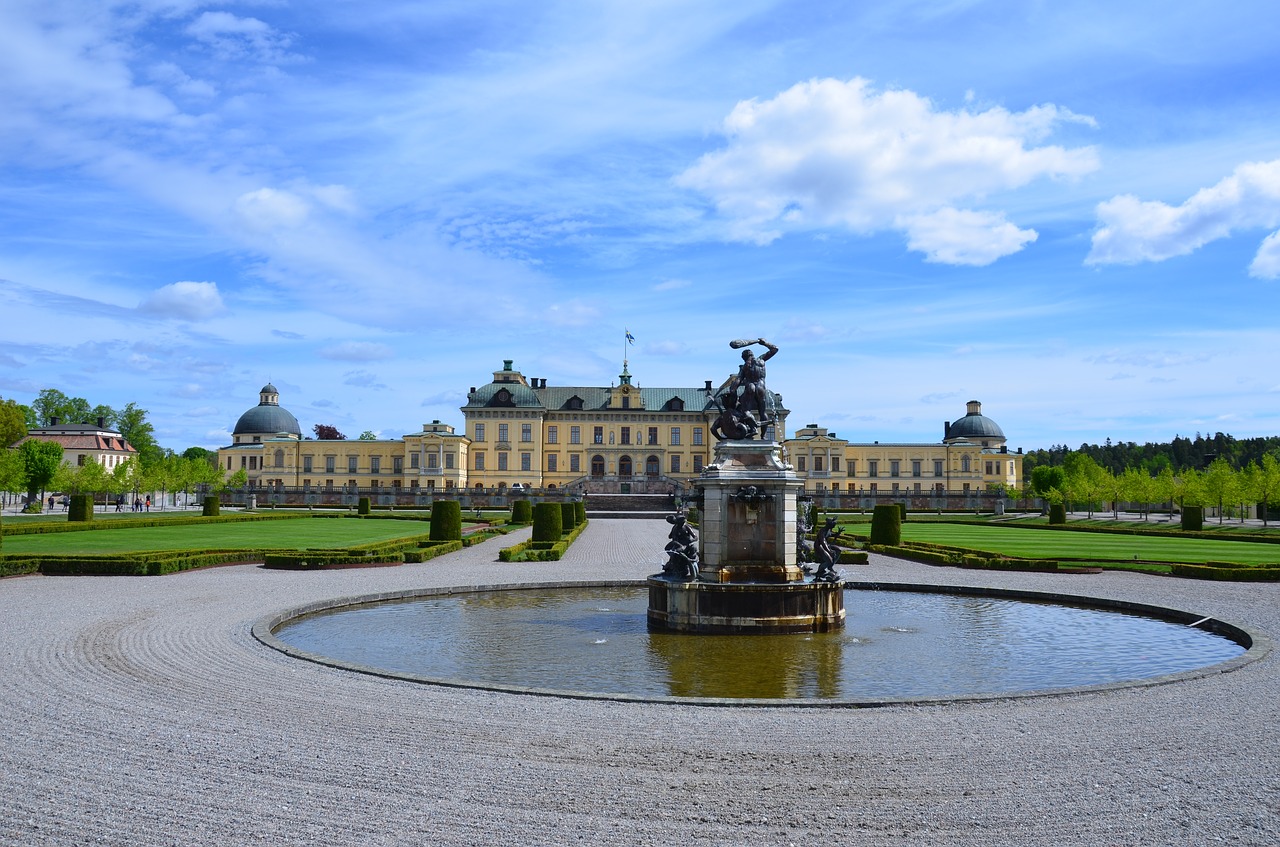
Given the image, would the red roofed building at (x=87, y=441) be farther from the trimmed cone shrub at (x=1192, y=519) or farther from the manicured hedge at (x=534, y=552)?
the trimmed cone shrub at (x=1192, y=519)

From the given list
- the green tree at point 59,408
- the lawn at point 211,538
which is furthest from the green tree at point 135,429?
the lawn at point 211,538

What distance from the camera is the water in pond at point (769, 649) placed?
12.4 meters

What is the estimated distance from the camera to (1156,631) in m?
16.6

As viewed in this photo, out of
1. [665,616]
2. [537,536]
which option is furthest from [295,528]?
[665,616]

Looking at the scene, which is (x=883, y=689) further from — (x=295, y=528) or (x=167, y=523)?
(x=167, y=523)

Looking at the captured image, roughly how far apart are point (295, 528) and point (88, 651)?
34048mm

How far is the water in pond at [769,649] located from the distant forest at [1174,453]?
102 metres

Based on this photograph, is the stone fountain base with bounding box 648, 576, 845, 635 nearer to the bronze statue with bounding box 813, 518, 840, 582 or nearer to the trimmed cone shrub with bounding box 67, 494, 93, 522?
the bronze statue with bounding box 813, 518, 840, 582

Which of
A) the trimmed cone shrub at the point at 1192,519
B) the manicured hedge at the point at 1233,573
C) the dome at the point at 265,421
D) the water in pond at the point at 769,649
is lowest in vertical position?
the water in pond at the point at 769,649

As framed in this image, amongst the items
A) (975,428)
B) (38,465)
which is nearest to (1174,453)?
(975,428)

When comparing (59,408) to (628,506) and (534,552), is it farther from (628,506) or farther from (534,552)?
(534,552)

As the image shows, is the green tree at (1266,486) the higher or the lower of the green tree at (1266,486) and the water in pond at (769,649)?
the higher

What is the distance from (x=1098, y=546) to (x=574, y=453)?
63419 mm

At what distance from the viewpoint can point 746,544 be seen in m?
16.8
